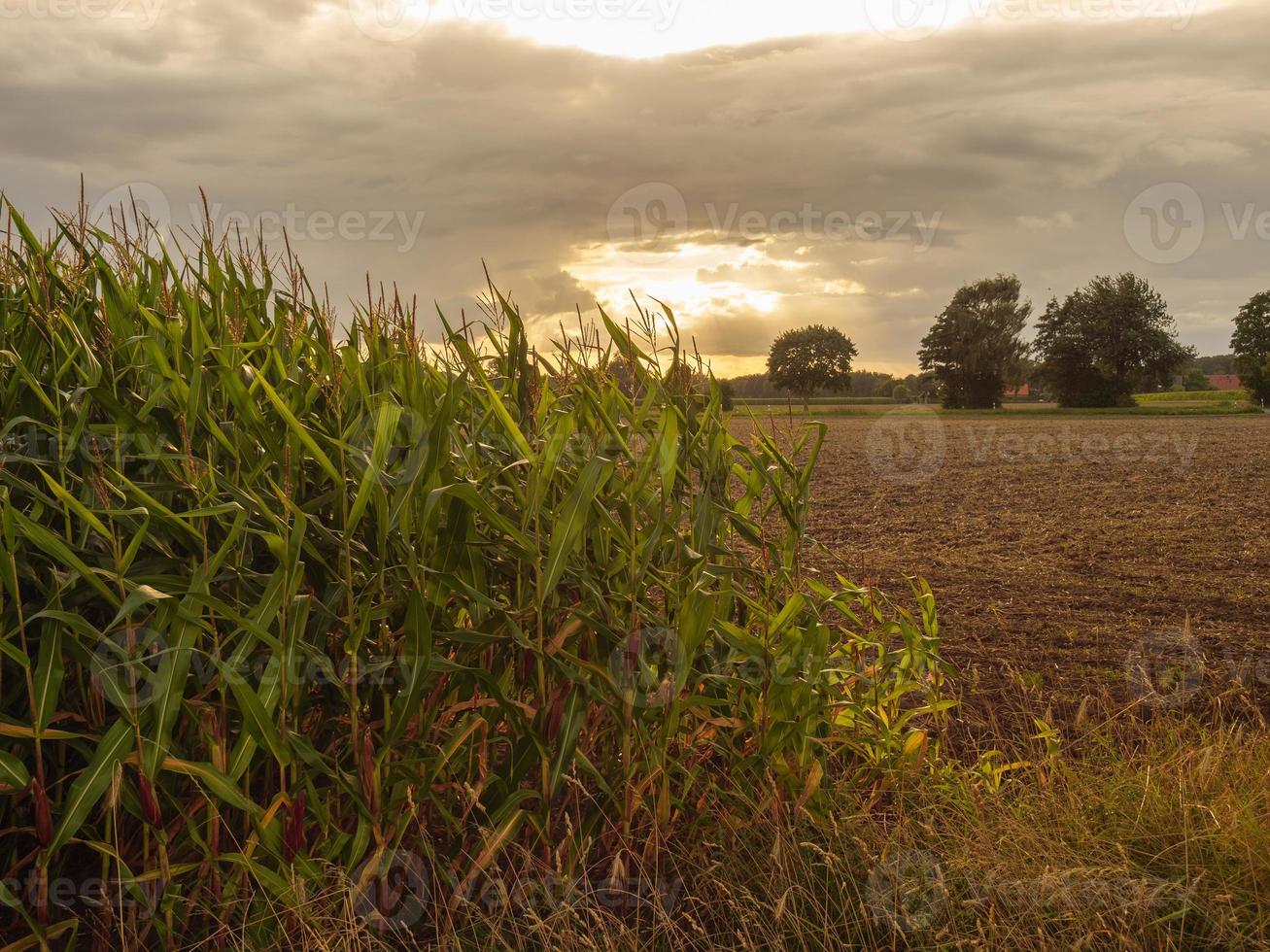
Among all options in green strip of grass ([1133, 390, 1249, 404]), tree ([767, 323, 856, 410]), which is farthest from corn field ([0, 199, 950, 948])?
tree ([767, 323, 856, 410])

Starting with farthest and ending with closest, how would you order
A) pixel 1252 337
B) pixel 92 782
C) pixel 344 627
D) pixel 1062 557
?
pixel 1252 337 → pixel 1062 557 → pixel 344 627 → pixel 92 782

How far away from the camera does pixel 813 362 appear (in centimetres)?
8519

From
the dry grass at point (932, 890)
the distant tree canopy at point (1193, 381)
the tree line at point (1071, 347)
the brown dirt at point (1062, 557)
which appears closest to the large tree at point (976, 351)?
the tree line at point (1071, 347)

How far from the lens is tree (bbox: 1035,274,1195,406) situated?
66.9 meters

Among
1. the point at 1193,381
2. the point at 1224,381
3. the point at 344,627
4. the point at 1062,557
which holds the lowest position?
the point at 1062,557

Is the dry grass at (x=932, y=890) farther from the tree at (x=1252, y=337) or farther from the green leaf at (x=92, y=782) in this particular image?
the tree at (x=1252, y=337)

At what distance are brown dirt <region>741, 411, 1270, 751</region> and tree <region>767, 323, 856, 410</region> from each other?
6392 cm

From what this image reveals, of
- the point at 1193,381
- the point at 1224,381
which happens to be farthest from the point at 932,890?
the point at 1224,381

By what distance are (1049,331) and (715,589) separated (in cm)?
7362

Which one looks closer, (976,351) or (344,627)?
(344,627)

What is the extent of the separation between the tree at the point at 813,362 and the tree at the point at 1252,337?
28.9 meters

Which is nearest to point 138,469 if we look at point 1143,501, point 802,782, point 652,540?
point 652,540

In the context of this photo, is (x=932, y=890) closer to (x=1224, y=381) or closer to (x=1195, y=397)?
(x=1195, y=397)

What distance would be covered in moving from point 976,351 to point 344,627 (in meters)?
72.2
